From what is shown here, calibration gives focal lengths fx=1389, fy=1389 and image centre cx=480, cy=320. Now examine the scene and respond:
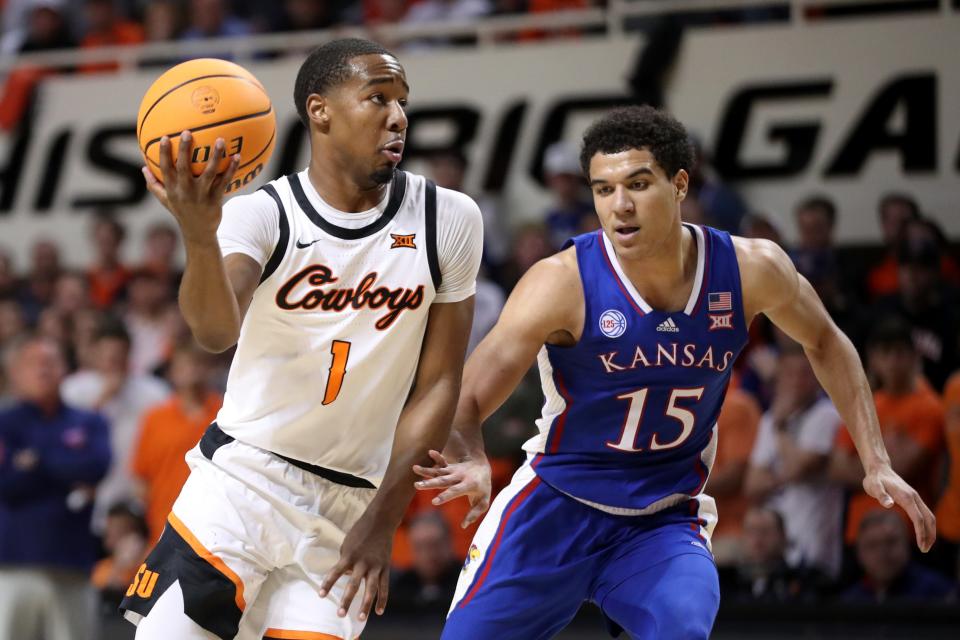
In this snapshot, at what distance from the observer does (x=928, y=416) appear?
7.71 meters

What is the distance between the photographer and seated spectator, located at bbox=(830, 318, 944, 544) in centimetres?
770

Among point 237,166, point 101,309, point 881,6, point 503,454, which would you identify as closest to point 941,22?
point 881,6

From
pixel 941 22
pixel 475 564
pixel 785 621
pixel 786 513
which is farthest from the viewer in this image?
pixel 941 22

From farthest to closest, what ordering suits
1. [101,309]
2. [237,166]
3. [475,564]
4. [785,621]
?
[101,309], [785,621], [475,564], [237,166]

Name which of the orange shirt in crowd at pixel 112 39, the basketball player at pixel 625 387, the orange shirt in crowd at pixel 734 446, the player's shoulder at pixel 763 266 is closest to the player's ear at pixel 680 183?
the basketball player at pixel 625 387

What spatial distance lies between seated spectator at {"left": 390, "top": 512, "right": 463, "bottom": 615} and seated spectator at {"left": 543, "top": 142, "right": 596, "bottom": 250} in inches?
98.5

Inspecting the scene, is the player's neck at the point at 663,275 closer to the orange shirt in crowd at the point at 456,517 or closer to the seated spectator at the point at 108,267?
the orange shirt in crowd at the point at 456,517

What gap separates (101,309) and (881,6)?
662 centimetres

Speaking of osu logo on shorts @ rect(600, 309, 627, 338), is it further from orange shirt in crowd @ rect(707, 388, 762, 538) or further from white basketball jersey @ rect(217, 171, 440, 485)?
A: orange shirt in crowd @ rect(707, 388, 762, 538)

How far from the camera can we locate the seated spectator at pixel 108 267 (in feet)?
38.0

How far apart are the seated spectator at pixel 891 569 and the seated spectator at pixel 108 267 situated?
6.70 metres

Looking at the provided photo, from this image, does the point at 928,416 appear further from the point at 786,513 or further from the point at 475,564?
the point at 475,564

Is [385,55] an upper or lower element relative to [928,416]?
upper

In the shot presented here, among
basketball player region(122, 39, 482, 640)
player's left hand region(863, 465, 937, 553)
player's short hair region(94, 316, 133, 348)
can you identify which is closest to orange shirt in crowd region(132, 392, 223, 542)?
player's short hair region(94, 316, 133, 348)
